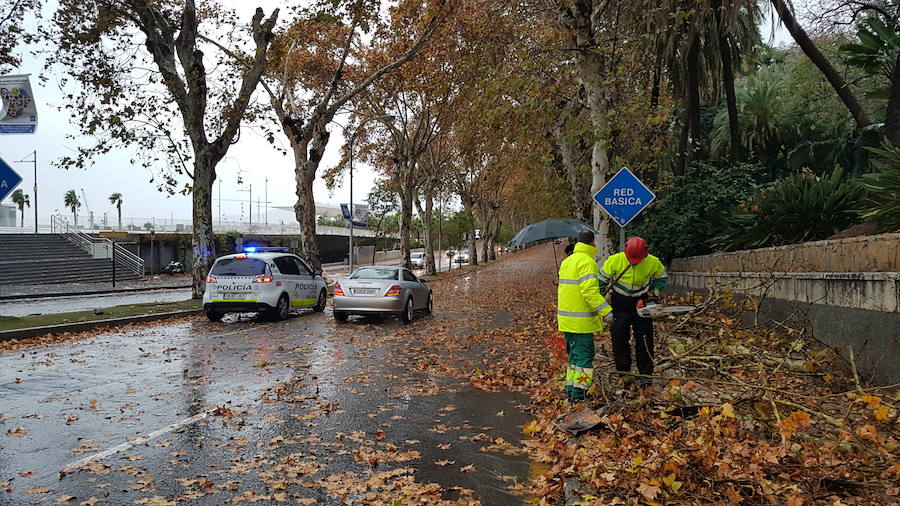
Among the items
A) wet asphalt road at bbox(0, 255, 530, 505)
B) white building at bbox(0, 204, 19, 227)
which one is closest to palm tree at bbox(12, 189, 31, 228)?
white building at bbox(0, 204, 19, 227)

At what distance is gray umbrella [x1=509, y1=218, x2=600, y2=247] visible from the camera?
18.5 m

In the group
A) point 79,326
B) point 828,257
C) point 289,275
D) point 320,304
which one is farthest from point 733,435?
point 320,304

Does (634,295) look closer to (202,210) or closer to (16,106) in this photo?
(16,106)

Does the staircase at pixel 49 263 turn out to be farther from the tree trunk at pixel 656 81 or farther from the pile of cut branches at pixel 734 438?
the pile of cut branches at pixel 734 438

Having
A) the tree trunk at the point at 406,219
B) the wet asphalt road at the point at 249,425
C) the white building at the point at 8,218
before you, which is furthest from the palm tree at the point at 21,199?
the wet asphalt road at the point at 249,425

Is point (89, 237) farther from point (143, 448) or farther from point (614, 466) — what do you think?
point (614, 466)

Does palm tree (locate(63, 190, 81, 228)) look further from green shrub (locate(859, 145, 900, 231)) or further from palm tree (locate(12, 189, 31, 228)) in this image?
green shrub (locate(859, 145, 900, 231))

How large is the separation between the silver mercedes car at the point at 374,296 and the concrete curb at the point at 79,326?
175 inches

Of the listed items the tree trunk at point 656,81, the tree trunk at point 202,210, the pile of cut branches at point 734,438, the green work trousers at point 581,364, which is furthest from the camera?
the tree trunk at point 656,81

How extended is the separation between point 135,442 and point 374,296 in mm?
9437

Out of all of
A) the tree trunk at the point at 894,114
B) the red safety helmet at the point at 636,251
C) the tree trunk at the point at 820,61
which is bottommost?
the red safety helmet at the point at 636,251

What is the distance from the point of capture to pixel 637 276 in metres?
7.05

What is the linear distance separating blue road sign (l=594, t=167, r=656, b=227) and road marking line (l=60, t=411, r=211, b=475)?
7.60 m

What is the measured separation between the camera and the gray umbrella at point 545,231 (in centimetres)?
1848
